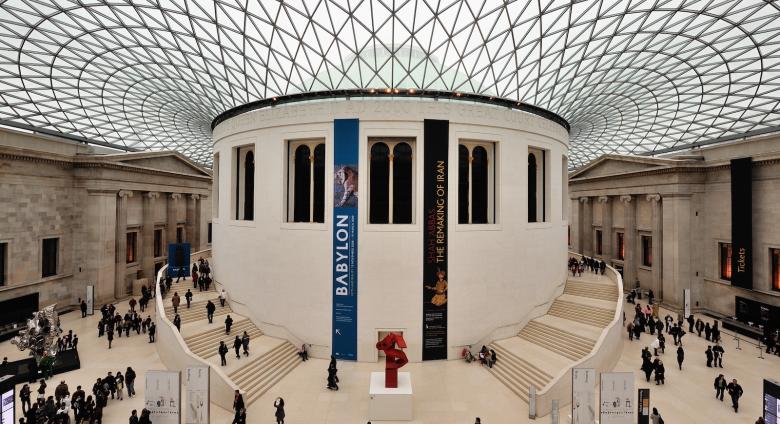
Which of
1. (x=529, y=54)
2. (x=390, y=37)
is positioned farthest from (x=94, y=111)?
(x=529, y=54)

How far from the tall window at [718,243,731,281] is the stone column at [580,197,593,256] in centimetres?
1358

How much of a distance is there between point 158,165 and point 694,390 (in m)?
42.4

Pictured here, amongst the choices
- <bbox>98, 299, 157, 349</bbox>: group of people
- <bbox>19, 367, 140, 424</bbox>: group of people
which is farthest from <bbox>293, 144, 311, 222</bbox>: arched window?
<bbox>19, 367, 140, 424</bbox>: group of people

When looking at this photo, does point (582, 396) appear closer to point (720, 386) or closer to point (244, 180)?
point (720, 386)

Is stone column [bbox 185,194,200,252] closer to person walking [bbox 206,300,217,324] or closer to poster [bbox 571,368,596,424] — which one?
person walking [bbox 206,300,217,324]

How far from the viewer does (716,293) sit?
26.9 m

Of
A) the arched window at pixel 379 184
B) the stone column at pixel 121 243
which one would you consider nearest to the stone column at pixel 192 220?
the stone column at pixel 121 243

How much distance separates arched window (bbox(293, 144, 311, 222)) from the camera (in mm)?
20047

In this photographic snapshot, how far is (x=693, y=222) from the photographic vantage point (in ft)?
93.1

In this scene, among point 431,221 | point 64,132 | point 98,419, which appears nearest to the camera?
point 98,419

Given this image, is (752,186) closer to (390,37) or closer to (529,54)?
(529,54)

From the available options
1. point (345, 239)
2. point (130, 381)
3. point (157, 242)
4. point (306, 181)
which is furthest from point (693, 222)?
point (157, 242)

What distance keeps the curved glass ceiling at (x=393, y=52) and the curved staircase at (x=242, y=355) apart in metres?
16.5

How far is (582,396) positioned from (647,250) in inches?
1079
